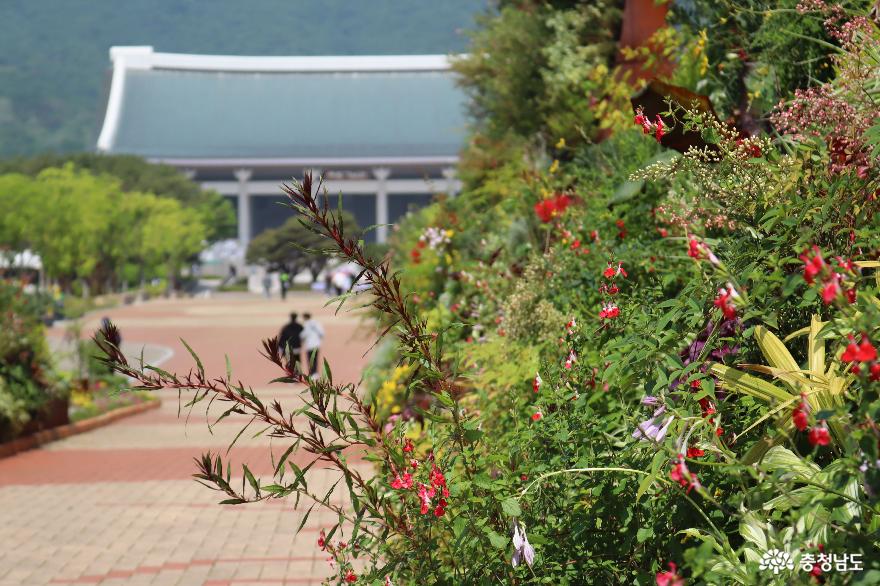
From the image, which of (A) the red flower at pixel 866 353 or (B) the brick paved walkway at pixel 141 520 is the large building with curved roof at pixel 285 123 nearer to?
(B) the brick paved walkway at pixel 141 520

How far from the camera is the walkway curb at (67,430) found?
13.1 m

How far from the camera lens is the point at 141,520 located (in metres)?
8.78

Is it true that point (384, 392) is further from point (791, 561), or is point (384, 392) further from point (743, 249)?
point (791, 561)

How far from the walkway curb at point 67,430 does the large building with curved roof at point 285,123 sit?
11156 cm

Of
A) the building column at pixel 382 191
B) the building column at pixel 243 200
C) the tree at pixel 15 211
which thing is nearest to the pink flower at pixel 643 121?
the tree at pixel 15 211

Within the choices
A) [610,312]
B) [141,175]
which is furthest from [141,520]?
[141,175]

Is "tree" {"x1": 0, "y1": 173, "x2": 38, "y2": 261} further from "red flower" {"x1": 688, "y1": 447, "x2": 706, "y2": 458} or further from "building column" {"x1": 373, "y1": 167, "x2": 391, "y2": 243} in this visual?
"building column" {"x1": 373, "y1": 167, "x2": 391, "y2": 243}

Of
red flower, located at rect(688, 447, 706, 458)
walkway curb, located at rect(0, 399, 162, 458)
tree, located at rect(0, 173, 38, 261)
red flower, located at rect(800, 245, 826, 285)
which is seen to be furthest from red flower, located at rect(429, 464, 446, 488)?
tree, located at rect(0, 173, 38, 261)

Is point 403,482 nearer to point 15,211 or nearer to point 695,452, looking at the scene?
point 695,452

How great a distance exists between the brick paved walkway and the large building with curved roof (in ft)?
382

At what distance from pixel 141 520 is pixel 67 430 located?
21.5 feet

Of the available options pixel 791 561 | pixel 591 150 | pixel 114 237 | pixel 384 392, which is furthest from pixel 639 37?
pixel 114 237

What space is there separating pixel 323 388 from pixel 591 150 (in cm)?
777

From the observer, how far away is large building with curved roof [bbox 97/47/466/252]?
A: 131250 millimetres
